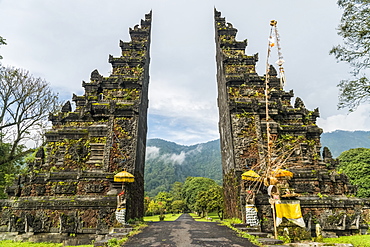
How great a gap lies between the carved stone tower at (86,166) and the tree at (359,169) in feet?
105

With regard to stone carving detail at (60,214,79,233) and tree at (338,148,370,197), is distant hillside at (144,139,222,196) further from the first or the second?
stone carving detail at (60,214,79,233)

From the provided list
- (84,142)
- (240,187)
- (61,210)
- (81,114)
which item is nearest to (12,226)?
(61,210)

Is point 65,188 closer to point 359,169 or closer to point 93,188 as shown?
point 93,188

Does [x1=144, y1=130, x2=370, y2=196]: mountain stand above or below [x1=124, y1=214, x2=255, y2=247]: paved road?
above

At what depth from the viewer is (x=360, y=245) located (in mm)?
9680

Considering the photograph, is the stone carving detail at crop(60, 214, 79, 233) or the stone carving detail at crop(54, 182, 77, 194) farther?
the stone carving detail at crop(54, 182, 77, 194)

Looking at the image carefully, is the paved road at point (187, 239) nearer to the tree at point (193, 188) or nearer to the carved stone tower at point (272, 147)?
the carved stone tower at point (272, 147)

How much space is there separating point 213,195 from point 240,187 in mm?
14753

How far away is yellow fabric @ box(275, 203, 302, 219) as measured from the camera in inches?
350

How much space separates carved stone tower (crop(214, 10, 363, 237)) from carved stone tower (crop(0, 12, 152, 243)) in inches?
252

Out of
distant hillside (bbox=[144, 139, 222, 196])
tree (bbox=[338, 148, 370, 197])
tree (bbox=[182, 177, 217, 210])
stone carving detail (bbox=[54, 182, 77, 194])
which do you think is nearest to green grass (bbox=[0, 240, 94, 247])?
stone carving detail (bbox=[54, 182, 77, 194])

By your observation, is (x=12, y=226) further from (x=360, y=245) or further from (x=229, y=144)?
(x=360, y=245)

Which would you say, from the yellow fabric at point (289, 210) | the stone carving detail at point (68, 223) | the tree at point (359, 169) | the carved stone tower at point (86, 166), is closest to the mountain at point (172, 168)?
the tree at point (359, 169)

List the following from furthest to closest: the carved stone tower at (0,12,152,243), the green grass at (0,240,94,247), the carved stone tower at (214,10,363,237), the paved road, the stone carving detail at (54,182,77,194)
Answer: the stone carving detail at (54,182,77,194) < the carved stone tower at (214,10,363,237) < the carved stone tower at (0,12,152,243) < the green grass at (0,240,94,247) < the paved road
